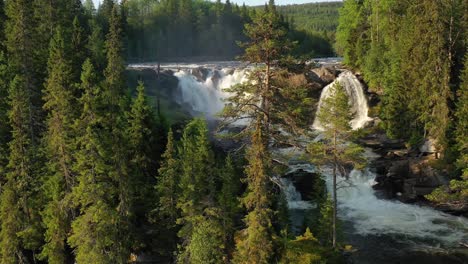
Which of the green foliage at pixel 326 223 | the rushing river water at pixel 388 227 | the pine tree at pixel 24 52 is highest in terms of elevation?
the pine tree at pixel 24 52

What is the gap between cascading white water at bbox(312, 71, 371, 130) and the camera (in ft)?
197

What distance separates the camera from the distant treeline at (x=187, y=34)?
362 feet

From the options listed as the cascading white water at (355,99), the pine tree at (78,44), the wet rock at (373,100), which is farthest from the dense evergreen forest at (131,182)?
the wet rock at (373,100)

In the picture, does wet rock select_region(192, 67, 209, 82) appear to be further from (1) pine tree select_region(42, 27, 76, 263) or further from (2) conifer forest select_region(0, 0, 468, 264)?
(1) pine tree select_region(42, 27, 76, 263)

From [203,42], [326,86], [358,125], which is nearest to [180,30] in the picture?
[203,42]

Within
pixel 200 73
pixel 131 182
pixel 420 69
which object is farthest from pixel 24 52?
pixel 200 73

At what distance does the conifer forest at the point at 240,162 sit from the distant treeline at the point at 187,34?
5619cm

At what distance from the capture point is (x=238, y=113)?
68.1 feet

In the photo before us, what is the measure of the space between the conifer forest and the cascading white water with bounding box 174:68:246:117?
77.2 ft

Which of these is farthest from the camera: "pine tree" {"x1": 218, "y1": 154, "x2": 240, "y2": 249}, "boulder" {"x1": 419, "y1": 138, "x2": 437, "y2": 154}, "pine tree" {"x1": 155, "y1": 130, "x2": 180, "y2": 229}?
"boulder" {"x1": 419, "y1": 138, "x2": 437, "y2": 154}

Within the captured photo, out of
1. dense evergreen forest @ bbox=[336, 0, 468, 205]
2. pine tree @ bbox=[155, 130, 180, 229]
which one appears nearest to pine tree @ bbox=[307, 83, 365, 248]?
pine tree @ bbox=[155, 130, 180, 229]

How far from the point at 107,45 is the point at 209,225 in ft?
84.1

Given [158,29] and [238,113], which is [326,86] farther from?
[158,29]

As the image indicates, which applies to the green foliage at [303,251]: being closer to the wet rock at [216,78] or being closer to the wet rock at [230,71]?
the wet rock at [216,78]
